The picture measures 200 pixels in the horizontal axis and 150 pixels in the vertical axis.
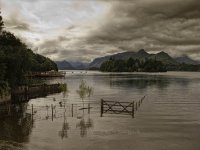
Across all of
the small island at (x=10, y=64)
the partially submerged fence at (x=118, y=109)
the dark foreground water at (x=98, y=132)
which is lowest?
the dark foreground water at (x=98, y=132)

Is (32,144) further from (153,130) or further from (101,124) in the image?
(153,130)

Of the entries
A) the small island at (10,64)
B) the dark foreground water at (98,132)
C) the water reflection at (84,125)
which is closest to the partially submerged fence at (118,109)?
the dark foreground water at (98,132)

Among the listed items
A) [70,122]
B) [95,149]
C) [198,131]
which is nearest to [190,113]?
[198,131]

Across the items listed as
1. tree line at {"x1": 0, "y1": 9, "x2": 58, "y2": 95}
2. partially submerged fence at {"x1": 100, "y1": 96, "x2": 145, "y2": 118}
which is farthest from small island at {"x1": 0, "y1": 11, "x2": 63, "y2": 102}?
partially submerged fence at {"x1": 100, "y1": 96, "x2": 145, "y2": 118}

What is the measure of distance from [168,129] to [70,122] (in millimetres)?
17474

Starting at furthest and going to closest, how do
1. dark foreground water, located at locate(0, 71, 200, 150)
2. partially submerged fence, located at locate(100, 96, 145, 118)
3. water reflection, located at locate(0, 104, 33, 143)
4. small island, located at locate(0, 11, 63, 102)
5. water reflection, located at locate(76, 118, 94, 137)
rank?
small island, located at locate(0, 11, 63, 102) → partially submerged fence, located at locate(100, 96, 145, 118) → water reflection, located at locate(76, 118, 94, 137) → water reflection, located at locate(0, 104, 33, 143) → dark foreground water, located at locate(0, 71, 200, 150)

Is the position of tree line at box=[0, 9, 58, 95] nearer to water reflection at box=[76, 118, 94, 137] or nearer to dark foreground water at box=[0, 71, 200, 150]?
dark foreground water at box=[0, 71, 200, 150]

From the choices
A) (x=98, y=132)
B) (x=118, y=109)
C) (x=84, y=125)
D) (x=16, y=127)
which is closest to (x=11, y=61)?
(x=118, y=109)

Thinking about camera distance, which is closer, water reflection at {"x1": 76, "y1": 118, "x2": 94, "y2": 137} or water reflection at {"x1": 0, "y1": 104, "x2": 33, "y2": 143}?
water reflection at {"x1": 0, "y1": 104, "x2": 33, "y2": 143}

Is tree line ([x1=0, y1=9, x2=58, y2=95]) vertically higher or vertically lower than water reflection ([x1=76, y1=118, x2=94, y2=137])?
higher

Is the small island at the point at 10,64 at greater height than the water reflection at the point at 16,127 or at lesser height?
greater

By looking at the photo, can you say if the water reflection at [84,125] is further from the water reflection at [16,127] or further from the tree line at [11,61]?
the tree line at [11,61]

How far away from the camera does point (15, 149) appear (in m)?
35.3

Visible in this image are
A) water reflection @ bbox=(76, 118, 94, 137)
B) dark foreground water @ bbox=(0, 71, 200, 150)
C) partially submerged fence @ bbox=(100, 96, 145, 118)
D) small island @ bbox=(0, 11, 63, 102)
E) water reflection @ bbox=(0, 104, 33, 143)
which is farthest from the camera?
small island @ bbox=(0, 11, 63, 102)
